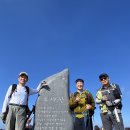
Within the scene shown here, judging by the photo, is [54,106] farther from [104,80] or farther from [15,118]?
[104,80]

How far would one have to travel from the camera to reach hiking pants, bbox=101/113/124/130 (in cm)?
821

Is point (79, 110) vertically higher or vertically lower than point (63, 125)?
higher

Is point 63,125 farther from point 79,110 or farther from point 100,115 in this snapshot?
point 100,115

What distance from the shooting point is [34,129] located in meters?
8.54

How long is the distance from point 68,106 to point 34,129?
1621mm

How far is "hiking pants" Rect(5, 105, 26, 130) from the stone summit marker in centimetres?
67

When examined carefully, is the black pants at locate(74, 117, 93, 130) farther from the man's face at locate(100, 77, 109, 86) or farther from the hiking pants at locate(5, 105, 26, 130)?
the hiking pants at locate(5, 105, 26, 130)

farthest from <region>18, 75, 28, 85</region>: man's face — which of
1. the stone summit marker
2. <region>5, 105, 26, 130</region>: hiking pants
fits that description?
<region>5, 105, 26, 130</region>: hiking pants

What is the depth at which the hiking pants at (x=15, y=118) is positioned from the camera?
8.09 metres

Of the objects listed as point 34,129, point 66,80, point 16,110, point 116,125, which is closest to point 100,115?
point 116,125

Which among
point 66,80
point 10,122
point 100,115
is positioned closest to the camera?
point 10,122

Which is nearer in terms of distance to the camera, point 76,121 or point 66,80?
point 76,121

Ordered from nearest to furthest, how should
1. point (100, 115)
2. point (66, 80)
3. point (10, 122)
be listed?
point (10, 122)
point (100, 115)
point (66, 80)

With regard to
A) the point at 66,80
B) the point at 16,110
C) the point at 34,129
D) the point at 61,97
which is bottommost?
the point at 34,129
